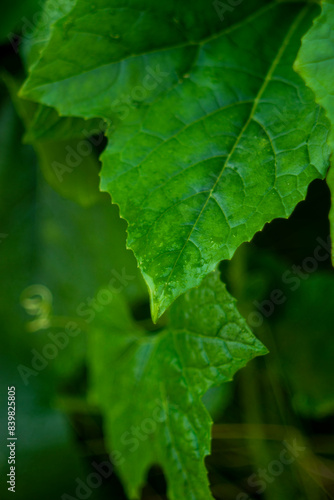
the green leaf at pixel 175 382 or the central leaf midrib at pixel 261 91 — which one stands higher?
the central leaf midrib at pixel 261 91

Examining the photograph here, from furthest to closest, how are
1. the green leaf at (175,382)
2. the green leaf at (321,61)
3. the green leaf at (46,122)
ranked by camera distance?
the green leaf at (46,122) < the green leaf at (175,382) < the green leaf at (321,61)

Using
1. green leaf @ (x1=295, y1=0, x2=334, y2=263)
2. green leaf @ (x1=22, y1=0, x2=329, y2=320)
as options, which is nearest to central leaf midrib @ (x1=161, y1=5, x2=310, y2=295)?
green leaf @ (x1=22, y1=0, x2=329, y2=320)

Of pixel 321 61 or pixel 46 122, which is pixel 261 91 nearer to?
pixel 321 61

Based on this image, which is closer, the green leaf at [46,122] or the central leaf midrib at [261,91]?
the central leaf midrib at [261,91]

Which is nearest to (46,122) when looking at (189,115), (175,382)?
(189,115)

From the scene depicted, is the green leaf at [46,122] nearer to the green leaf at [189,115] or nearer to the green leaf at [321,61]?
the green leaf at [189,115]

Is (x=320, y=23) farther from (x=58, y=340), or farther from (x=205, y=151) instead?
(x=58, y=340)

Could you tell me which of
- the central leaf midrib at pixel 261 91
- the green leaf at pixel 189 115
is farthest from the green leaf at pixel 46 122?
the central leaf midrib at pixel 261 91

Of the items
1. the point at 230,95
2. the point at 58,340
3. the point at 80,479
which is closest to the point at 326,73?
the point at 230,95
